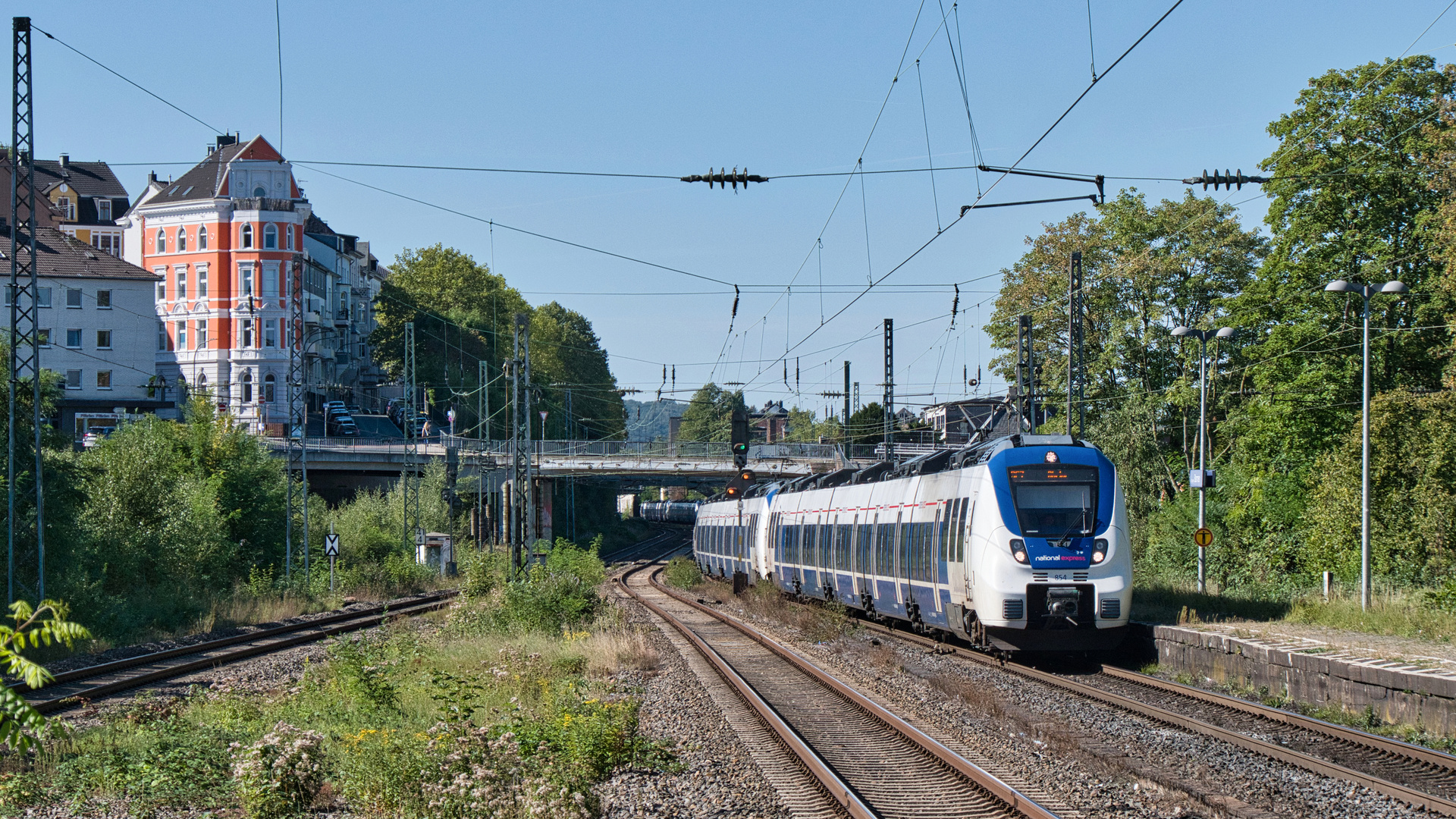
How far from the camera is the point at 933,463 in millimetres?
21703

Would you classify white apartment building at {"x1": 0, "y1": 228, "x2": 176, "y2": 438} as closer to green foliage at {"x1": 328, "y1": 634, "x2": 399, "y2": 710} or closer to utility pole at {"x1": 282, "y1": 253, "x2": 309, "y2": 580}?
utility pole at {"x1": 282, "y1": 253, "x2": 309, "y2": 580}

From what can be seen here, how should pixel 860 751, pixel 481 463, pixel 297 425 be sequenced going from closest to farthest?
pixel 860 751, pixel 481 463, pixel 297 425

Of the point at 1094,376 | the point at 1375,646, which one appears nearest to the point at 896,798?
the point at 1375,646

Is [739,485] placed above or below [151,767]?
above

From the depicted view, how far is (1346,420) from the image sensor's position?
37.7 m

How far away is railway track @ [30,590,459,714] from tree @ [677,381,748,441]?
350ft

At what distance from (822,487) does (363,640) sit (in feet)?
49.9

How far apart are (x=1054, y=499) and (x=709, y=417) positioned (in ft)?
451

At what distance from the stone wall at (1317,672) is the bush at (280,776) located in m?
10.3

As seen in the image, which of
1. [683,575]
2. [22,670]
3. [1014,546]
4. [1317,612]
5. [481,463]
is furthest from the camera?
[481,463]

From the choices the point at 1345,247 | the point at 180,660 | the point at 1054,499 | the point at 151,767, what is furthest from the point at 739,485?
the point at 151,767

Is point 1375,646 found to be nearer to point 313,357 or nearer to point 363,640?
point 363,640

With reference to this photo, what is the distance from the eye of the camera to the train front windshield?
56.9ft

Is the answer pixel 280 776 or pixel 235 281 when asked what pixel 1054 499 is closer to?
pixel 280 776
